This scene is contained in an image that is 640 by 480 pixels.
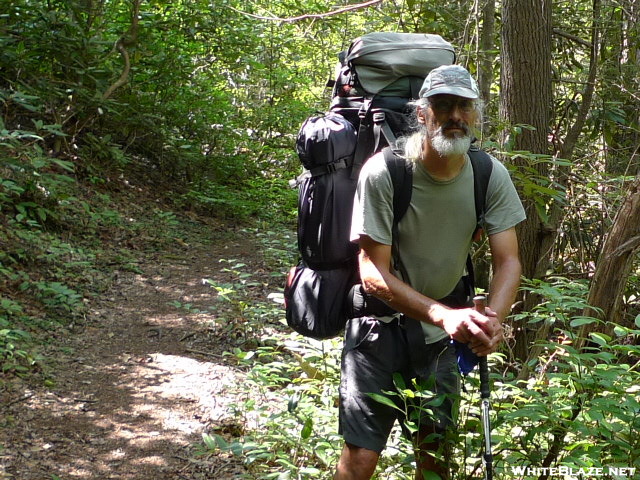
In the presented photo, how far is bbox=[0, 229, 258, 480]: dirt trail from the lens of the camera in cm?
450

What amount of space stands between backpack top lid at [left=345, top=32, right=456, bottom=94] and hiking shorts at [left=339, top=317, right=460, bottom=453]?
109 cm

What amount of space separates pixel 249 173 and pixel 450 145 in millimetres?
10734

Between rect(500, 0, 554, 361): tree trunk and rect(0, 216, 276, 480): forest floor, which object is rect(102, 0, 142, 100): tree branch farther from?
rect(500, 0, 554, 361): tree trunk

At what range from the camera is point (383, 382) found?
9.94 feet

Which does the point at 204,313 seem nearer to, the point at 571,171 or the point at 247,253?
the point at 247,253

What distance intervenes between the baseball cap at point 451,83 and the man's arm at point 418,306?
646mm

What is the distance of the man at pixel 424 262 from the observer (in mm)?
2822

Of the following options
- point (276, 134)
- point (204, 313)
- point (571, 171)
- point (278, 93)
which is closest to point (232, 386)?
point (204, 313)

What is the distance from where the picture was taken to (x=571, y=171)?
647 cm

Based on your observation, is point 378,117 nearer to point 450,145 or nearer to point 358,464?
point 450,145

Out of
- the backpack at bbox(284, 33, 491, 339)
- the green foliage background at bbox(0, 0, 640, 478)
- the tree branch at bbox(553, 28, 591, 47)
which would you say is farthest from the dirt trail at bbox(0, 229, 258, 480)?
the tree branch at bbox(553, 28, 591, 47)

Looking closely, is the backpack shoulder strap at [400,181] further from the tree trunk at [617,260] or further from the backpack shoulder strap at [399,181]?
the tree trunk at [617,260]

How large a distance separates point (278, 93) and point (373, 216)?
1309 centimetres

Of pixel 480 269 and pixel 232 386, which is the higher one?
pixel 480 269
